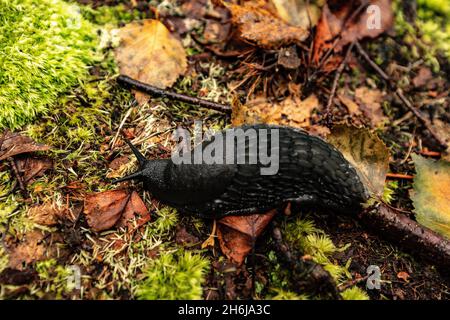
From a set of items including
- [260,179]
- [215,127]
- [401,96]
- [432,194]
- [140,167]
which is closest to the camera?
[260,179]

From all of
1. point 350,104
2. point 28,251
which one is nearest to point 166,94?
point 28,251

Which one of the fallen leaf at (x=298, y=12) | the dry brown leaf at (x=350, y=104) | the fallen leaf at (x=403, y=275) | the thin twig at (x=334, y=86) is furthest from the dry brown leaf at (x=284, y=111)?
the fallen leaf at (x=403, y=275)

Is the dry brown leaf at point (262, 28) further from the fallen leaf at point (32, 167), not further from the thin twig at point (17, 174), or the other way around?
the thin twig at point (17, 174)

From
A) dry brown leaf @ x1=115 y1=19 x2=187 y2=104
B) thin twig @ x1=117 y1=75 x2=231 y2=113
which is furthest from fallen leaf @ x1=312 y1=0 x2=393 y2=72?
dry brown leaf @ x1=115 y1=19 x2=187 y2=104

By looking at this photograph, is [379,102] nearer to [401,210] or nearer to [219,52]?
[401,210]

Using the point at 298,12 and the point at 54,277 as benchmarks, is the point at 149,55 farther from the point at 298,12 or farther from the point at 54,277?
the point at 54,277
